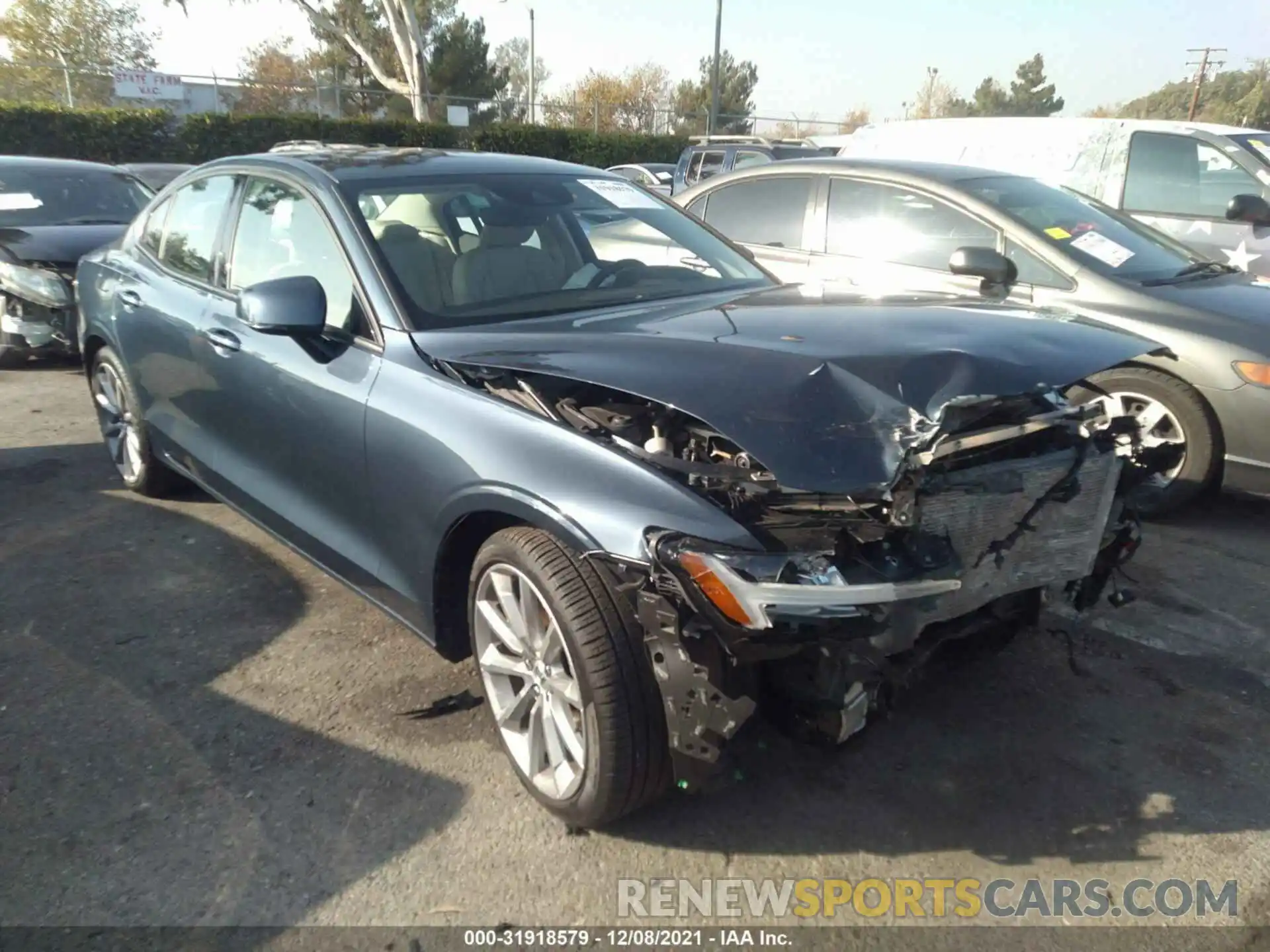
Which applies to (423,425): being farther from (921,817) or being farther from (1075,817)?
(1075,817)

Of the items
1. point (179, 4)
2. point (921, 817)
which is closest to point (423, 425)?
point (921, 817)

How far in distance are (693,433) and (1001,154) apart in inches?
279

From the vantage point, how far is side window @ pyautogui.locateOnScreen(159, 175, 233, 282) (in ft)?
13.1

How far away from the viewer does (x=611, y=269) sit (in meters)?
3.60

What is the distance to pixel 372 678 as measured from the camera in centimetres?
333

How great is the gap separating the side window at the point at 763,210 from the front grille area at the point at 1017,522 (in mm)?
3646

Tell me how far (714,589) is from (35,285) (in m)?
→ 7.27

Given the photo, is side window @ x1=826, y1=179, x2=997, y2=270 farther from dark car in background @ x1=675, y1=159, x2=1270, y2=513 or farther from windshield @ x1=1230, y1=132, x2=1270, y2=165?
windshield @ x1=1230, y1=132, x2=1270, y2=165

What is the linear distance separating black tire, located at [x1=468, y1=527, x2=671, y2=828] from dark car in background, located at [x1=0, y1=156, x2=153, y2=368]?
6.11m

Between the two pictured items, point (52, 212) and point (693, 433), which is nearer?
point (693, 433)

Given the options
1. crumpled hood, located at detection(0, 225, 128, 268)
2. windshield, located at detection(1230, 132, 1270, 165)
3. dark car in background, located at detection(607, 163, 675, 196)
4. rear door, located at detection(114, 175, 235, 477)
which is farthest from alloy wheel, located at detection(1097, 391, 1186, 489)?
dark car in background, located at detection(607, 163, 675, 196)

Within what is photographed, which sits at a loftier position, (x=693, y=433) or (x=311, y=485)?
(x=693, y=433)

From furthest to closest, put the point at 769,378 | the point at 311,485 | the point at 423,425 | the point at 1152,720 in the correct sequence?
the point at 311,485
the point at 1152,720
the point at 423,425
the point at 769,378

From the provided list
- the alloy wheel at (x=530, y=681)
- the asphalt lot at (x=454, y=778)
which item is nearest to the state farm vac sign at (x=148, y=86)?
the asphalt lot at (x=454, y=778)
